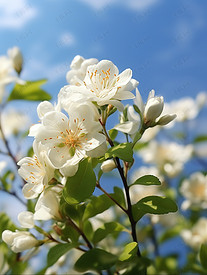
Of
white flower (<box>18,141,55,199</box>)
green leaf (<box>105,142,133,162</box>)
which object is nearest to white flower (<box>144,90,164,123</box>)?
green leaf (<box>105,142,133,162</box>)

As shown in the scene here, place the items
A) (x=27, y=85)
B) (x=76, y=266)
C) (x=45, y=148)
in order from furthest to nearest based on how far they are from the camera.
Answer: (x=27, y=85) → (x=45, y=148) → (x=76, y=266)

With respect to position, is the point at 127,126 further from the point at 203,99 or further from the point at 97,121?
the point at 203,99

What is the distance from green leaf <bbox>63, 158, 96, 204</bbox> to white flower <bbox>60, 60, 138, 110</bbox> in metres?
0.15

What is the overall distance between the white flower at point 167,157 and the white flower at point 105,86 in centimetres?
144

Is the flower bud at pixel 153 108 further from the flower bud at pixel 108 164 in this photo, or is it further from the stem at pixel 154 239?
the stem at pixel 154 239

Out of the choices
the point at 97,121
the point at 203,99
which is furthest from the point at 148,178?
the point at 203,99

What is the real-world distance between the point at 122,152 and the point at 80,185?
116 millimetres

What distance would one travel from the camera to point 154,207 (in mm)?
831

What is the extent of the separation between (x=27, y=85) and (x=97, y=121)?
0.83 meters

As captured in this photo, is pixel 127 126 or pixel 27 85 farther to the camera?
pixel 27 85

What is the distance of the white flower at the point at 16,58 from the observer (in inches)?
66.9

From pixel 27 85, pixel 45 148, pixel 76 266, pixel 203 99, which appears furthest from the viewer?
pixel 203 99

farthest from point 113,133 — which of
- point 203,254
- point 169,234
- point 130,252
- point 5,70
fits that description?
point 169,234

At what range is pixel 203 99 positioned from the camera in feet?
9.58
